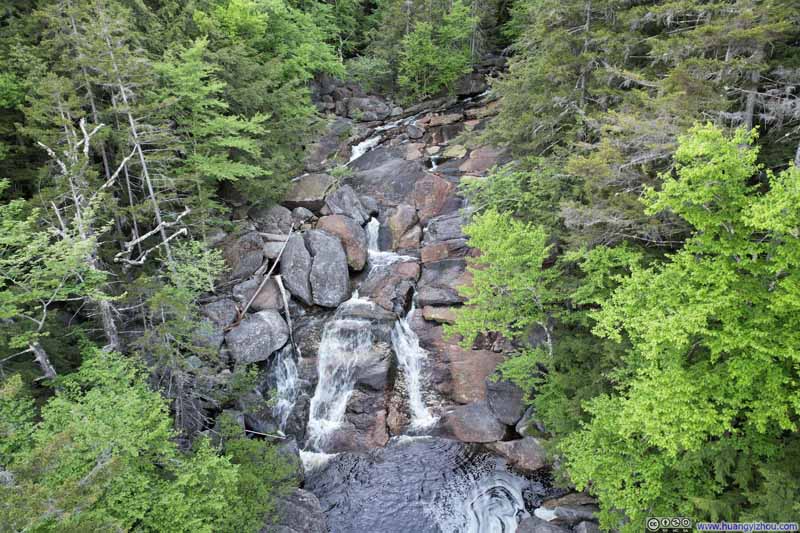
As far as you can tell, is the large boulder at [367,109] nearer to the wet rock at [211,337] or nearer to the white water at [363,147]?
the white water at [363,147]

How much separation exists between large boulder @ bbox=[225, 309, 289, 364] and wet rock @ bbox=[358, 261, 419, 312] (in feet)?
Result: 12.5

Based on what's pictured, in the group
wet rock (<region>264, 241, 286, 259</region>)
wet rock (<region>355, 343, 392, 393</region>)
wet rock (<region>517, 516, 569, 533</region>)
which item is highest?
wet rock (<region>264, 241, 286, 259</region>)

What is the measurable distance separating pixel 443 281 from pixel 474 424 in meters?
6.06

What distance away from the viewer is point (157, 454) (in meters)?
9.15

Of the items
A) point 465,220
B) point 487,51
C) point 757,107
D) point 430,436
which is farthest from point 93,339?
point 487,51

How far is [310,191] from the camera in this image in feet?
71.5

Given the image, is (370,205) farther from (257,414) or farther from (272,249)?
(257,414)

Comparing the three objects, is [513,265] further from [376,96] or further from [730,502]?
[376,96]

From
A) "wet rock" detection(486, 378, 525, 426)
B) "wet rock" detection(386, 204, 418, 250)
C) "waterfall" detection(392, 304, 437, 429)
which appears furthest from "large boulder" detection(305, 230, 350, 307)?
"wet rock" detection(486, 378, 525, 426)

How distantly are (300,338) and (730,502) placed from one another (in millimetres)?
13340

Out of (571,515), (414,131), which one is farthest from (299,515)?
(414,131)

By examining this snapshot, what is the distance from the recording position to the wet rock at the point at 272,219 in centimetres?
1977

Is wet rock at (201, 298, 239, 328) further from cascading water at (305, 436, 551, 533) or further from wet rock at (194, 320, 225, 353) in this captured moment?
cascading water at (305, 436, 551, 533)

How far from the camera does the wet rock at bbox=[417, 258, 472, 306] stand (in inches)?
688
